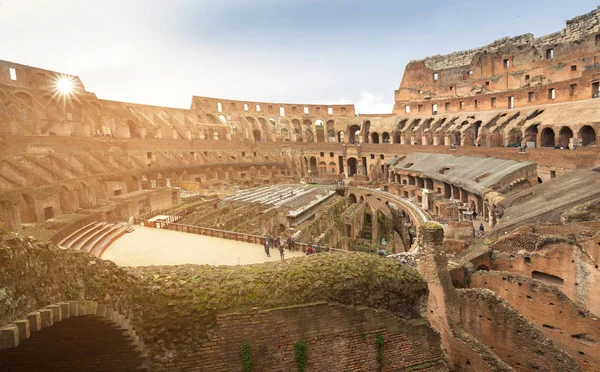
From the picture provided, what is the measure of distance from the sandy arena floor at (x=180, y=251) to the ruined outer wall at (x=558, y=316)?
7.41 meters

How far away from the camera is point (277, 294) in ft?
18.7

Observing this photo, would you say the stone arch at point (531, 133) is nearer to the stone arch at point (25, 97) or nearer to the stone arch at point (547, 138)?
the stone arch at point (547, 138)

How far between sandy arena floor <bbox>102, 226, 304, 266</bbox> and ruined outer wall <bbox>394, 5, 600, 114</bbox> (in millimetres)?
27599

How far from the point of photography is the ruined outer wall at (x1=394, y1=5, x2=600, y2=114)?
29.1 m

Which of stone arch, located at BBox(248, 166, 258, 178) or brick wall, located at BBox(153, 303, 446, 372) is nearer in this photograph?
brick wall, located at BBox(153, 303, 446, 372)

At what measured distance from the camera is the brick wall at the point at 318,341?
5336 mm

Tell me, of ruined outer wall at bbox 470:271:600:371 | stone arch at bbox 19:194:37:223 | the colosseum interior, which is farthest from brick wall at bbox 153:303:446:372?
stone arch at bbox 19:194:37:223

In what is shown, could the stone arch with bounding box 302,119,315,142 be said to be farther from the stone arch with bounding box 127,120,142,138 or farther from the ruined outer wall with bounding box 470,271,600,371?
the ruined outer wall with bounding box 470,271,600,371

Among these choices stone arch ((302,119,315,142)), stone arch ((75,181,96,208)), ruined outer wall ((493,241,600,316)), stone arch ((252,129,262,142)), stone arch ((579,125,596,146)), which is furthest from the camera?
stone arch ((302,119,315,142))

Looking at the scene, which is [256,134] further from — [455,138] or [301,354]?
[301,354]

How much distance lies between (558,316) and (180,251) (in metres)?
12.5

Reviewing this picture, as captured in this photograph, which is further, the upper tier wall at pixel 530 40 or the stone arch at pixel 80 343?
the upper tier wall at pixel 530 40

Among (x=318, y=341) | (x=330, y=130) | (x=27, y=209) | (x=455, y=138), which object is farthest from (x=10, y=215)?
(x=330, y=130)

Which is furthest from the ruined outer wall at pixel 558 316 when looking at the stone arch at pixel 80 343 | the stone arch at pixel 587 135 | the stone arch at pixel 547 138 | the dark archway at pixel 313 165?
the dark archway at pixel 313 165
